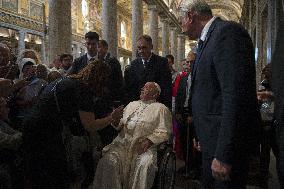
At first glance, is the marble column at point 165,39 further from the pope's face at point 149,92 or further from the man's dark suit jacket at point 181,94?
the pope's face at point 149,92

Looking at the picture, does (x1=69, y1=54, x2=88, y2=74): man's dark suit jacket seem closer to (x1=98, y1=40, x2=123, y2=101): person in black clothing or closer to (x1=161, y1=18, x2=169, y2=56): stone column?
(x1=98, y1=40, x2=123, y2=101): person in black clothing

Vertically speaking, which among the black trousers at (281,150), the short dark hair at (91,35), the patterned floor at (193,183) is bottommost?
the patterned floor at (193,183)

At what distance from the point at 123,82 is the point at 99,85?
2.67m

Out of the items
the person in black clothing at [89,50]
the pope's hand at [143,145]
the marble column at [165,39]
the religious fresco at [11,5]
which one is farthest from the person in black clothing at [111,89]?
the marble column at [165,39]

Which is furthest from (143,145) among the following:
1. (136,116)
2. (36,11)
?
(36,11)

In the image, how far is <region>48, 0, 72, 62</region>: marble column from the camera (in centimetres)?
724

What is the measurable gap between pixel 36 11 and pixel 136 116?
14687 mm

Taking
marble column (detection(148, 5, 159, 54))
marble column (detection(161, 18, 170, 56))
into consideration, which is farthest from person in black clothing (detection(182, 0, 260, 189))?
marble column (detection(161, 18, 170, 56))

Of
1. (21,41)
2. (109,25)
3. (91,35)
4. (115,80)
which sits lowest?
(115,80)

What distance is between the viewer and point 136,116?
4652 millimetres

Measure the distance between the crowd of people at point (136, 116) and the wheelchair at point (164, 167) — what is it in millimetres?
87

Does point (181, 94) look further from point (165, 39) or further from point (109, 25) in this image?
point (165, 39)

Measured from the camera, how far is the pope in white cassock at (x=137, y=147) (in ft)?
12.9

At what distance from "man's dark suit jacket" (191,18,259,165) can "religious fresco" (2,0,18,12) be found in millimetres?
14278
